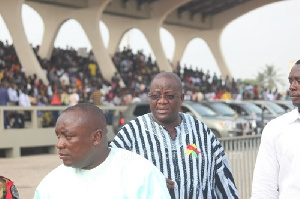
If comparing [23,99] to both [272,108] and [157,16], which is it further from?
[157,16]

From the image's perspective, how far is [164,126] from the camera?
3.90 meters

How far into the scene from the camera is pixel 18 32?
25047 mm

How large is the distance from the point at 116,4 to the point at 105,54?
14.2 feet

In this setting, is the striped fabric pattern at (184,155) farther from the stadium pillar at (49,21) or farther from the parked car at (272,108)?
the stadium pillar at (49,21)

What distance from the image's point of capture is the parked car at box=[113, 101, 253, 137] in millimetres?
16250

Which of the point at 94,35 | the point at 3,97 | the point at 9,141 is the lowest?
the point at 9,141

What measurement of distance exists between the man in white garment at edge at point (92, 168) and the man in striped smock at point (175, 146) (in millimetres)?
1151

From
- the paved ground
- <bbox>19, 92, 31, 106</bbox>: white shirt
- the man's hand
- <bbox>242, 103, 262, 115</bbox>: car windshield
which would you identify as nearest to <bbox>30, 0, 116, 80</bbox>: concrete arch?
<bbox>242, 103, 262, 115</bbox>: car windshield

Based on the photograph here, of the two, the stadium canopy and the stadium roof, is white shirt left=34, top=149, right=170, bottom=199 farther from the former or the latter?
the stadium roof

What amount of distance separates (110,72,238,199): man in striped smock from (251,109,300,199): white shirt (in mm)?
536

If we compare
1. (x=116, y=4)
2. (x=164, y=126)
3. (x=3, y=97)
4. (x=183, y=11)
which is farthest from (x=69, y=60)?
(x=164, y=126)

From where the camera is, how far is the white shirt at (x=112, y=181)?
2539 millimetres

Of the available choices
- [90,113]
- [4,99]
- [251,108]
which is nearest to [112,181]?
[90,113]

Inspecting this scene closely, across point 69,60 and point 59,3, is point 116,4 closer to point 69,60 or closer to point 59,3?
point 59,3
